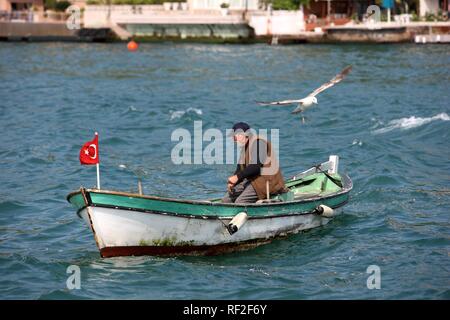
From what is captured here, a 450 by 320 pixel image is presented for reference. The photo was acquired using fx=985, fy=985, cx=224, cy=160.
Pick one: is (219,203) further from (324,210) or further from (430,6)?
(430,6)

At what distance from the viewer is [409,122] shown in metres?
34.4

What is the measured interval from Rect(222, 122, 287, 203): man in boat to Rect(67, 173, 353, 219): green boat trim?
292mm

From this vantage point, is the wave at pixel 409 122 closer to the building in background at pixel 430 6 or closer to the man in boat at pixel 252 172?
the man in boat at pixel 252 172

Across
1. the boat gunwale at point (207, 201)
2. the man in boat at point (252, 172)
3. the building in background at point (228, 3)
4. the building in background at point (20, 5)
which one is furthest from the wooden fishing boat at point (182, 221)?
the building in background at point (20, 5)

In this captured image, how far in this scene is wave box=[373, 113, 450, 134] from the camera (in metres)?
33.5

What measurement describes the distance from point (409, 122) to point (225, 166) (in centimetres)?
993

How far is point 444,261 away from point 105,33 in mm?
70374

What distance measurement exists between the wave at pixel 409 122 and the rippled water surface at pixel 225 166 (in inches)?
2.8

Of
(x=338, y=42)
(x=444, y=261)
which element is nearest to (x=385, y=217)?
(x=444, y=261)

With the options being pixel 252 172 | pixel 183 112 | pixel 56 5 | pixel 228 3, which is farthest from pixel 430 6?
pixel 252 172

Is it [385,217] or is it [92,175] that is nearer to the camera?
[385,217]

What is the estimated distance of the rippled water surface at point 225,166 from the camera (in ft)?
53.5

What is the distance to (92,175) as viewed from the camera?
25453 mm
